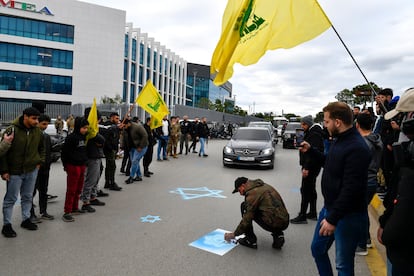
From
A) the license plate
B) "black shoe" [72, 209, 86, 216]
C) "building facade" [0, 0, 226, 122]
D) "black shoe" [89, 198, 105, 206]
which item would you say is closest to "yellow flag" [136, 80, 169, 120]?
"black shoe" [89, 198, 105, 206]

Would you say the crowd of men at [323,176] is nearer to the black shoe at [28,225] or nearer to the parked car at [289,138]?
the black shoe at [28,225]

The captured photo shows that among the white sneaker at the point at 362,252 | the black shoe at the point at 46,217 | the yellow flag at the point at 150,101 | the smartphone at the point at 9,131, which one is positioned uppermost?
the yellow flag at the point at 150,101

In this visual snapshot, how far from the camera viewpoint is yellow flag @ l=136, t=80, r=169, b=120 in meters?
9.62

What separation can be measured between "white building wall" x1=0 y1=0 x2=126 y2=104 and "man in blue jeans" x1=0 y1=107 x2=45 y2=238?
4609cm

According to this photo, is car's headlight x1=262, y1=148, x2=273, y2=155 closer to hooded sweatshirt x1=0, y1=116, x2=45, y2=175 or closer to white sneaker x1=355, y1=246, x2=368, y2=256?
white sneaker x1=355, y1=246, x2=368, y2=256

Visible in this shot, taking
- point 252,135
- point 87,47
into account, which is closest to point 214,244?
point 252,135

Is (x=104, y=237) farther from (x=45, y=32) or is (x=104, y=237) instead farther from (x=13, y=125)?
(x=45, y=32)

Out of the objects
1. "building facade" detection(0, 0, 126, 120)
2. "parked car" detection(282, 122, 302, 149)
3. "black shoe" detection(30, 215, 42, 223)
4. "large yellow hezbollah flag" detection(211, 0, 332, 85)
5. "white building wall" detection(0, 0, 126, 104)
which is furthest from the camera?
"white building wall" detection(0, 0, 126, 104)

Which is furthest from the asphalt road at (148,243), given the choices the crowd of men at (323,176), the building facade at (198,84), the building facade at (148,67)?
the building facade at (198,84)

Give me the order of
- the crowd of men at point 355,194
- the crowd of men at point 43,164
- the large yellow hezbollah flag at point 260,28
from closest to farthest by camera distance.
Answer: the crowd of men at point 355,194 → the large yellow hezbollah flag at point 260,28 → the crowd of men at point 43,164

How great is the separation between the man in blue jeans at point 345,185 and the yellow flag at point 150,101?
23.8 feet

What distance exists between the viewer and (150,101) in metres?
9.81

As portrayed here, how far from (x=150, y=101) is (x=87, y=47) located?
45.0m

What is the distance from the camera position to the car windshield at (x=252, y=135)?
13733 mm
